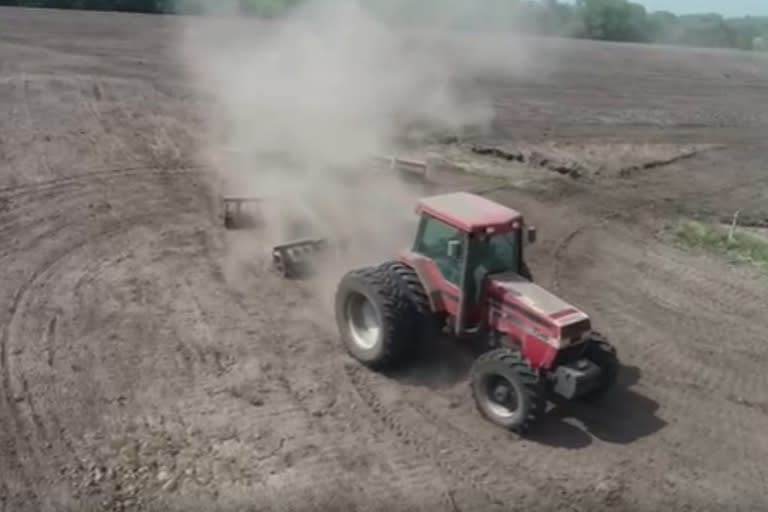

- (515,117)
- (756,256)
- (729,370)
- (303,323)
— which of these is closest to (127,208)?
(303,323)

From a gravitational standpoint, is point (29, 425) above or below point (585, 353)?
below

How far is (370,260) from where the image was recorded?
11430 millimetres

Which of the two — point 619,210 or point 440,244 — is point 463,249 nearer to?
point 440,244

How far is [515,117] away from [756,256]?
1063cm

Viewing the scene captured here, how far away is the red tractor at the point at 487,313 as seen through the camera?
7.89 m

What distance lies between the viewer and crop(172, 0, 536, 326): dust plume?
1293 cm

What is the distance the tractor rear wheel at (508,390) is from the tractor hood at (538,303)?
1.54ft

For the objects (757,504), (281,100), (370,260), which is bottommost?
(757,504)

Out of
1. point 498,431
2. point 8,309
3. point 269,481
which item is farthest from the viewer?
point 8,309

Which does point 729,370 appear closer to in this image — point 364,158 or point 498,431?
point 498,431

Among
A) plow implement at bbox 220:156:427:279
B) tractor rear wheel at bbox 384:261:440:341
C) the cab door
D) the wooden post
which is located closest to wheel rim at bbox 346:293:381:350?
tractor rear wheel at bbox 384:261:440:341

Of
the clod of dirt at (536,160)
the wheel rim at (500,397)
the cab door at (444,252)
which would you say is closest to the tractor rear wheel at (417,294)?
the cab door at (444,252)

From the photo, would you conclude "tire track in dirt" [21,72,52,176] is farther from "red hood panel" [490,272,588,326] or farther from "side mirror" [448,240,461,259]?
"red hood panel" [490,272,588,326]

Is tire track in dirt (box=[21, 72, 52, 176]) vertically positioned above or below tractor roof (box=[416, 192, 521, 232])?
below
